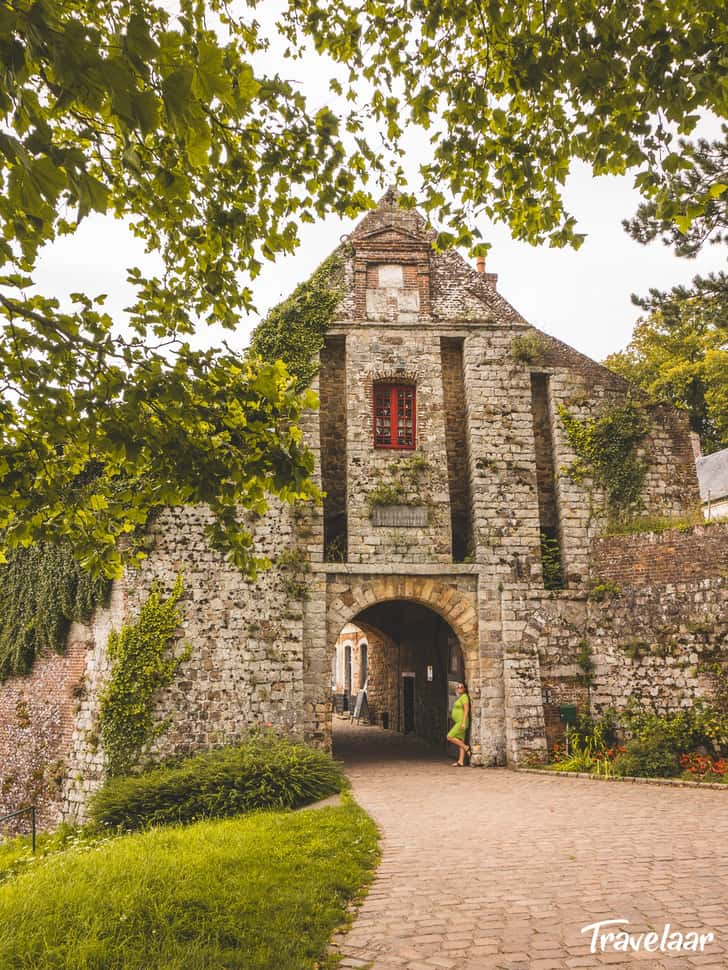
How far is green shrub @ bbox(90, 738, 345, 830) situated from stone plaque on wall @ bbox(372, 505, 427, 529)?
4469mm

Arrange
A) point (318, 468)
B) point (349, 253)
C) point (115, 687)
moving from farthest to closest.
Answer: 1. point (349, 253)
2. point (318, 468)
3. point (115, 687)

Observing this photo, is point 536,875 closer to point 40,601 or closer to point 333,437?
point 333,437

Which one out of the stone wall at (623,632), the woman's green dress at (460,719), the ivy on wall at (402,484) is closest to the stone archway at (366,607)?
the woman's green dress at (460,719)

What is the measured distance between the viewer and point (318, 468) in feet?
42.7

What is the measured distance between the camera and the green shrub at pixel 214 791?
8.65m

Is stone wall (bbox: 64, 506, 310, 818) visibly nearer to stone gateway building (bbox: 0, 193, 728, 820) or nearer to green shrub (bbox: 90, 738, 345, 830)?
stone gateway building (bbox: 0, 193, 728, 820)

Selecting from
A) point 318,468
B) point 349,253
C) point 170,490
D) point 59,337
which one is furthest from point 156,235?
point 349,253

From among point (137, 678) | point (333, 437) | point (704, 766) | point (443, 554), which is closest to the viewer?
point (704, 766)

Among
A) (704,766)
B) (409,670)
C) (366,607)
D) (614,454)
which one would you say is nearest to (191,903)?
(366,607)

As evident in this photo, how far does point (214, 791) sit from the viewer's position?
888 centimetres

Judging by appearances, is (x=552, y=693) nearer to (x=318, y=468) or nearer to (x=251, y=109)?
(x=318, y=468)

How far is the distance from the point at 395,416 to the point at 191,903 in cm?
986

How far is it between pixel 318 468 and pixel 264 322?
10.5 feet

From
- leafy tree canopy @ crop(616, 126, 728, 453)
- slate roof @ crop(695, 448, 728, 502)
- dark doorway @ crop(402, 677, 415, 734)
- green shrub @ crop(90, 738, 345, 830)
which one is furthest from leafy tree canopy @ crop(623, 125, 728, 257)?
slate roof @ crop(695, 448, 728, 502)
